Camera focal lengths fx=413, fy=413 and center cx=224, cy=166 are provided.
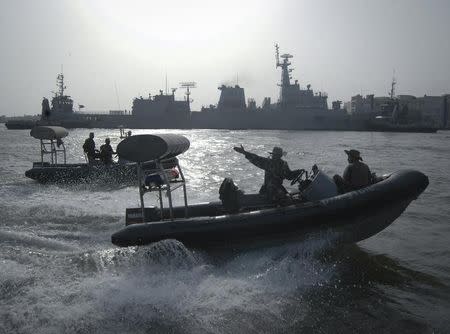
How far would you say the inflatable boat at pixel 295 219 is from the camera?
21.2 feet

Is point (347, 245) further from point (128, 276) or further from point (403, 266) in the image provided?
point (128, 276)

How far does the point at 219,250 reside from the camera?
6.60 meters

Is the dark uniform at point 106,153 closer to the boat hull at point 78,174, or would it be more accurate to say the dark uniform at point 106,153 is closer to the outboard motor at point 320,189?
the boat hull at point 78,174

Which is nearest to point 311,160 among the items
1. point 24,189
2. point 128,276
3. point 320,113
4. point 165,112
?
point 24,189

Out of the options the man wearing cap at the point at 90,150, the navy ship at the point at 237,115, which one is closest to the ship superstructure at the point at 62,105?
the navy ship at the point at 237,115

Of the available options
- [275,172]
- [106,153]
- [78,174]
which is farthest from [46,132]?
[275,172]

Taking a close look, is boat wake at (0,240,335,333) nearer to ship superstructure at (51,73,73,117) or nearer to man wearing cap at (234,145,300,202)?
man wearing cap at (234,145,300,202)

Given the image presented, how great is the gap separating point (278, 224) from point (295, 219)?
287 mm

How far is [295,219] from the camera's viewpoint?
6.60 meters

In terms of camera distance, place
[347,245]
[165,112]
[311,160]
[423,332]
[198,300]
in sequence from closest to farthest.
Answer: [423,332]
[198,300]
[347,245]
[311,160]
[165,112]

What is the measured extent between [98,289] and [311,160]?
22487 mm

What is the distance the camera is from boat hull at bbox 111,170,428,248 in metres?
6.46

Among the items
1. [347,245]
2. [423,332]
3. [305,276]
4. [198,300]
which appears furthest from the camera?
[347,245]

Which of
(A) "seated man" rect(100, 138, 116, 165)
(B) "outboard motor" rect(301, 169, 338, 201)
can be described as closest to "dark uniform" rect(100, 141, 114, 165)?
(A) "seated man" rect(100, 138, 116, 165)
